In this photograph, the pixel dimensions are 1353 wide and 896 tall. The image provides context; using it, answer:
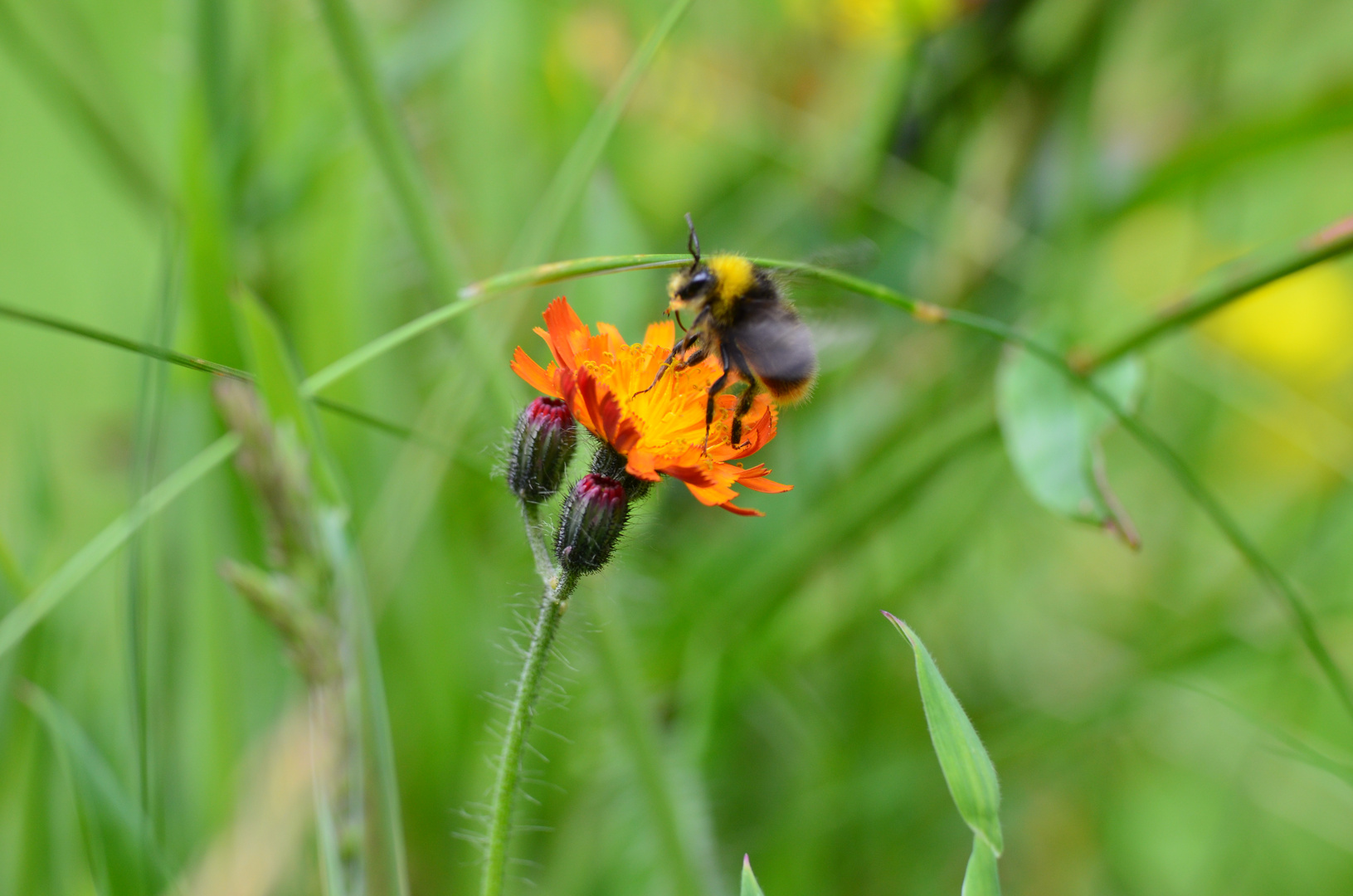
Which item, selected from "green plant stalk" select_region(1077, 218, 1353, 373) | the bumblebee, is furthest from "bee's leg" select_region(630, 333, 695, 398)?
"green plant stalk" select_region(1077, 218, 1353, 373)

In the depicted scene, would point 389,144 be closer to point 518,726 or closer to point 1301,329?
point 518,726

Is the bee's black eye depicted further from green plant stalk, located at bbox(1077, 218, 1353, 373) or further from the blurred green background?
green plant stalk, located at bbox(1077, 218, 1353, 373)

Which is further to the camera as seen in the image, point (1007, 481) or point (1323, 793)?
point (1007, 481)

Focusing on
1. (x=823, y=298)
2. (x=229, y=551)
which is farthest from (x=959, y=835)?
(x=229, y=551)

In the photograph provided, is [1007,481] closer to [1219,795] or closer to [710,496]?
[1219,795]

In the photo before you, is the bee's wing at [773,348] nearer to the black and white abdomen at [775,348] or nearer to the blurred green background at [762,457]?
the black and white abdomen at [775,348]
